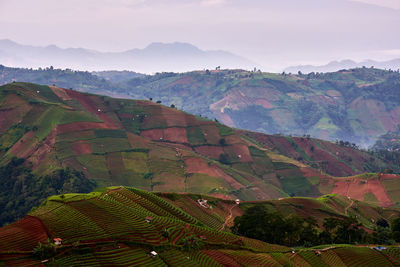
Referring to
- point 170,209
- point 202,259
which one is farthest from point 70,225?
point 170,209

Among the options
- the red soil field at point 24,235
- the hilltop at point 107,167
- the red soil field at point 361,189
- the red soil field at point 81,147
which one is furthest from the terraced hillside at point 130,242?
the red soil field at point 361,189

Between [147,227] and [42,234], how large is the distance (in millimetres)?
18110

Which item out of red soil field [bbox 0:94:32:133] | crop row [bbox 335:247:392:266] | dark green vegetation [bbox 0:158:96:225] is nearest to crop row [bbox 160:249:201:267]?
crop row [bbox 335:247:392:266]

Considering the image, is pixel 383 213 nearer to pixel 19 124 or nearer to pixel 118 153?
pixel 118 153

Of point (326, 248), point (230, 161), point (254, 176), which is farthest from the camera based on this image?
point (230, 161)

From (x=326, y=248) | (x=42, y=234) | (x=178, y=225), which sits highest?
(x=42, y=234)

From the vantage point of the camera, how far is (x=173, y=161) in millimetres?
168000

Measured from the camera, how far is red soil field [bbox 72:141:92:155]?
159 metres

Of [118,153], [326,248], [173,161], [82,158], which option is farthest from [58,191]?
[326,248]

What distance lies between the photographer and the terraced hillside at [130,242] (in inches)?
1924

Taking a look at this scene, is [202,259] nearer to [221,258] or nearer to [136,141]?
[221,258]

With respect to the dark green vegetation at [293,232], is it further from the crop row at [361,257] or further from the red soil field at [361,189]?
the red soil field at [361,189]

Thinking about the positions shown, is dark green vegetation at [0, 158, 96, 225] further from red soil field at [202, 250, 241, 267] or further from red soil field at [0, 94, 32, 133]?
red soil field at [202, 250, 241, 267]

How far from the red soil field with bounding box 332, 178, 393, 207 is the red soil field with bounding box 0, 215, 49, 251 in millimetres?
147827
